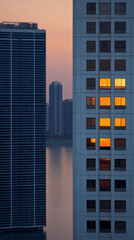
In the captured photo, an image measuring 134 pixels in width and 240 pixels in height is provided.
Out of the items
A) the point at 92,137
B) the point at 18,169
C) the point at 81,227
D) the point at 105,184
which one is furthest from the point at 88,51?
the point at 18,169

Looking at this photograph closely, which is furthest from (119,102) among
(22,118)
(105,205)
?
(22,118)

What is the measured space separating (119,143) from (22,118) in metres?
96.3

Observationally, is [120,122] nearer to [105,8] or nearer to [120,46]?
[120,46]

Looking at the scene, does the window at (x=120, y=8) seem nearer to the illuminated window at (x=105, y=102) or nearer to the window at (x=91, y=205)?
the illuminated window at (x=105, y=102)

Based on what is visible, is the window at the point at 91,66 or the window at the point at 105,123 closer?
the window at the point at 91,66

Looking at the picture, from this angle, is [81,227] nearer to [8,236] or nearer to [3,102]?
[8,236]

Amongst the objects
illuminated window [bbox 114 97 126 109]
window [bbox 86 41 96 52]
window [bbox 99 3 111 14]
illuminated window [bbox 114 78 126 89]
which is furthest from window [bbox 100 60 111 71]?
window [bbox 99 3 111 14]

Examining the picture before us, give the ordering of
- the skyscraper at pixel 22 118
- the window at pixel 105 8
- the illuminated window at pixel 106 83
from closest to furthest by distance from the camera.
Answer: the window at pixel 105 8 → the illuminated window at pixel 106 83 → the skyscraper at pixel 22 118

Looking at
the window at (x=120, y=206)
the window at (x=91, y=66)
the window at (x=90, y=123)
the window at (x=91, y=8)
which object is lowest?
the window at (x=120, y=206)

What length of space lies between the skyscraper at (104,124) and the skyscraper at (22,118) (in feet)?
278

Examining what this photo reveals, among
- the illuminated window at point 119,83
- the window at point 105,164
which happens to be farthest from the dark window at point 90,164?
the illuminated window at point 119,83

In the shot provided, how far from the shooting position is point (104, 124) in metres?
25.9

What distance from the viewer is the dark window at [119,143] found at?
1019 inches

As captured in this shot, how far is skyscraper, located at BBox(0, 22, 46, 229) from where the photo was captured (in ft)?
A: 369
